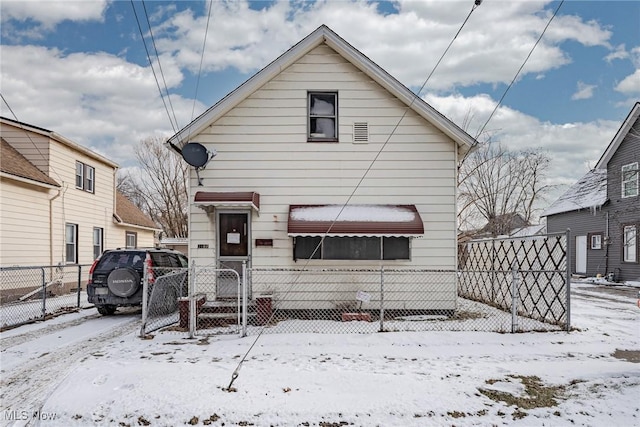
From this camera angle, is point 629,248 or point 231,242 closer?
point 231,242

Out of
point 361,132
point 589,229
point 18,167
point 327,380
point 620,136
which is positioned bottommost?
point 327,380

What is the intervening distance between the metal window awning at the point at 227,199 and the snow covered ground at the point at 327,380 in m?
2.63

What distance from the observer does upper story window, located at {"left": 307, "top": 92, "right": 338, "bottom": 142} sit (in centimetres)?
952

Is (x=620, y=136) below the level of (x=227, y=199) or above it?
above

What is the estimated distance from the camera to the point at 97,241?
1809cm

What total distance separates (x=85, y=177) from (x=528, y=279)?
16.1 meters

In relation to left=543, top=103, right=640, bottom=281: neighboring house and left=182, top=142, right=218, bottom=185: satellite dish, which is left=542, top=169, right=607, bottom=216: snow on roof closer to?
left=543, top=103, right=640, bottom=281: neighboring house

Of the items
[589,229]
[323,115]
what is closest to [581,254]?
[589,229]

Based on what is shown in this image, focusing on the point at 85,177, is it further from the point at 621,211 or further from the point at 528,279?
the point at 621,211

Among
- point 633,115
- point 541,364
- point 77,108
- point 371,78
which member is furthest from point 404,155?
point 633,115

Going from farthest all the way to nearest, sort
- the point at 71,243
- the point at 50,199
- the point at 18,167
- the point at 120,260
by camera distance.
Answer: the point at 71,243
the point at 50,199
the point at 18,167
the point at 120,260

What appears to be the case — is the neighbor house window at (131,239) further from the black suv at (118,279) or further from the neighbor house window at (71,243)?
the black suv at (118,279)

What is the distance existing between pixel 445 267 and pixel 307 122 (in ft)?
14.4

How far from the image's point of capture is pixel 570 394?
4.92 meters
